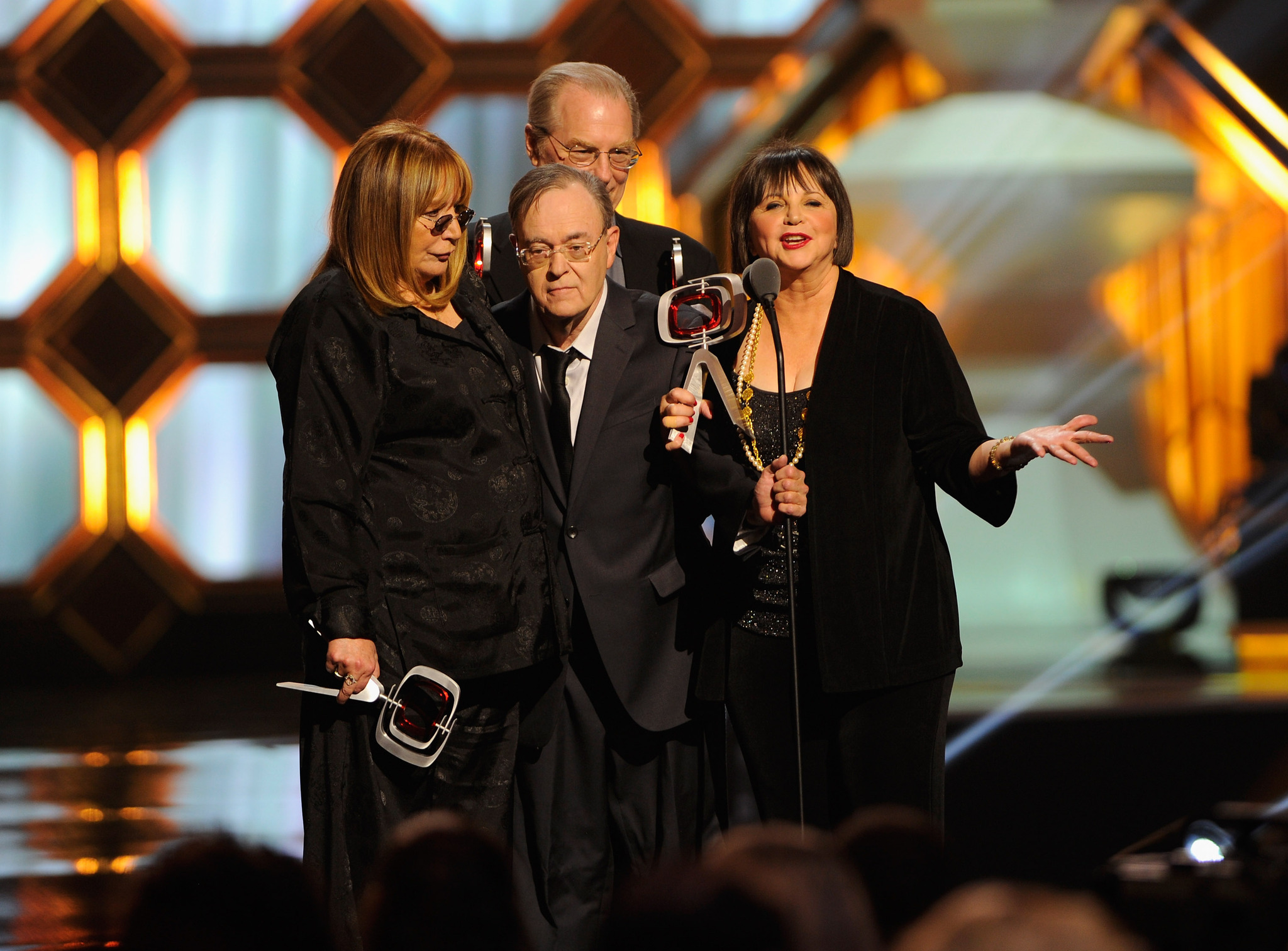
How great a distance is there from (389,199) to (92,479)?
4438 millimetres

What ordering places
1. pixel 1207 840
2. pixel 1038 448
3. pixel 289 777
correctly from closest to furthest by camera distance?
1. pixel 1207 840
2. pixel 1038 448
3. pixel 289 777

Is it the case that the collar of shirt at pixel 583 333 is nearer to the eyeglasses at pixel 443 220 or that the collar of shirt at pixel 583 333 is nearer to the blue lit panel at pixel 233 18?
the eyeglasses at pixel 443 220

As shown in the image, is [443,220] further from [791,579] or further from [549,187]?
[791,579]

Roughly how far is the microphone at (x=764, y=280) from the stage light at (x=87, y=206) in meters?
4.72

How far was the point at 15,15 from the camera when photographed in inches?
227

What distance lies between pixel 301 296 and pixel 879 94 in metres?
4.40

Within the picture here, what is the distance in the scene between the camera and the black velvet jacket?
1.88 metres

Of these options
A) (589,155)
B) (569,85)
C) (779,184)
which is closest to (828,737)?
(779,184)

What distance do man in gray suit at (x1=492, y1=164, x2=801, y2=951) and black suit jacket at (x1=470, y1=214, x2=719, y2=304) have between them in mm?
149

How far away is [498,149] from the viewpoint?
19.3 feet

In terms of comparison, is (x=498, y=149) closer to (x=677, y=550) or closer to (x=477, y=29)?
(x=477, y=29)

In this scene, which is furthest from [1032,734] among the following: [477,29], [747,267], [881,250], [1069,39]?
[477,29]

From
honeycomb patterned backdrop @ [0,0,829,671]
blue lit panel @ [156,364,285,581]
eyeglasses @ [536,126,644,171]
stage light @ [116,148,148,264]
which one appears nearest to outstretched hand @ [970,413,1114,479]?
eyeglasses @ [536,126,644,171]

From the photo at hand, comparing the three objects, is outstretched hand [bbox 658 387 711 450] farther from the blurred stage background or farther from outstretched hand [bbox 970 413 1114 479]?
the blurred stage background
